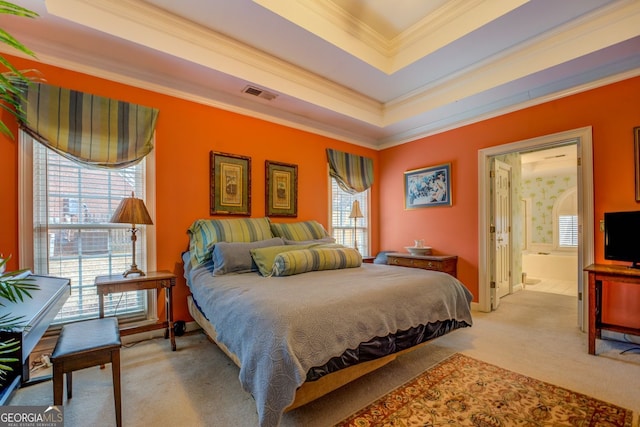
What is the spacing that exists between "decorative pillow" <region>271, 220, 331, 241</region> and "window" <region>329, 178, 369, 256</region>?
2.83 feet

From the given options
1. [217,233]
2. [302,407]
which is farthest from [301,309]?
[217,233]

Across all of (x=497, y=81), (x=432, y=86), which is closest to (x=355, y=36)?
(x=432, y=86)

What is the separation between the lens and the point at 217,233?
119 inches

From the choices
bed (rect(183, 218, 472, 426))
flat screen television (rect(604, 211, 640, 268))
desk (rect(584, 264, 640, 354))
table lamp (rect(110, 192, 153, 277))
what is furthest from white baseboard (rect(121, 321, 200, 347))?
flat screen television (rect(604, 211, 640, 268))

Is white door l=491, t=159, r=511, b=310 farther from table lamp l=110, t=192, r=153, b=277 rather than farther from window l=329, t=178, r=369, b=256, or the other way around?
table lamp l=110, t=192, r=153, b=277

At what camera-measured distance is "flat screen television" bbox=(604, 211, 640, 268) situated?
8.46 feet

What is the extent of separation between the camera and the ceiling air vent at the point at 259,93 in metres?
3.29

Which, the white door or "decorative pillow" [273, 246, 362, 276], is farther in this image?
the white door

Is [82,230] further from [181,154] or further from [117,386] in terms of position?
[117,386]

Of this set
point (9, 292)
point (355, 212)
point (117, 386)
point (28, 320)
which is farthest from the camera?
point (355, 212)

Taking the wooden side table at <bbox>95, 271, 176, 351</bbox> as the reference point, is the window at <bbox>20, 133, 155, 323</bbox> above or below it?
above

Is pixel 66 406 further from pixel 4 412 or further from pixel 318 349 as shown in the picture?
pixel 318 349

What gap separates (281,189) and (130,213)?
6.14ft

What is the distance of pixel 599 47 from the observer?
2572 mm
